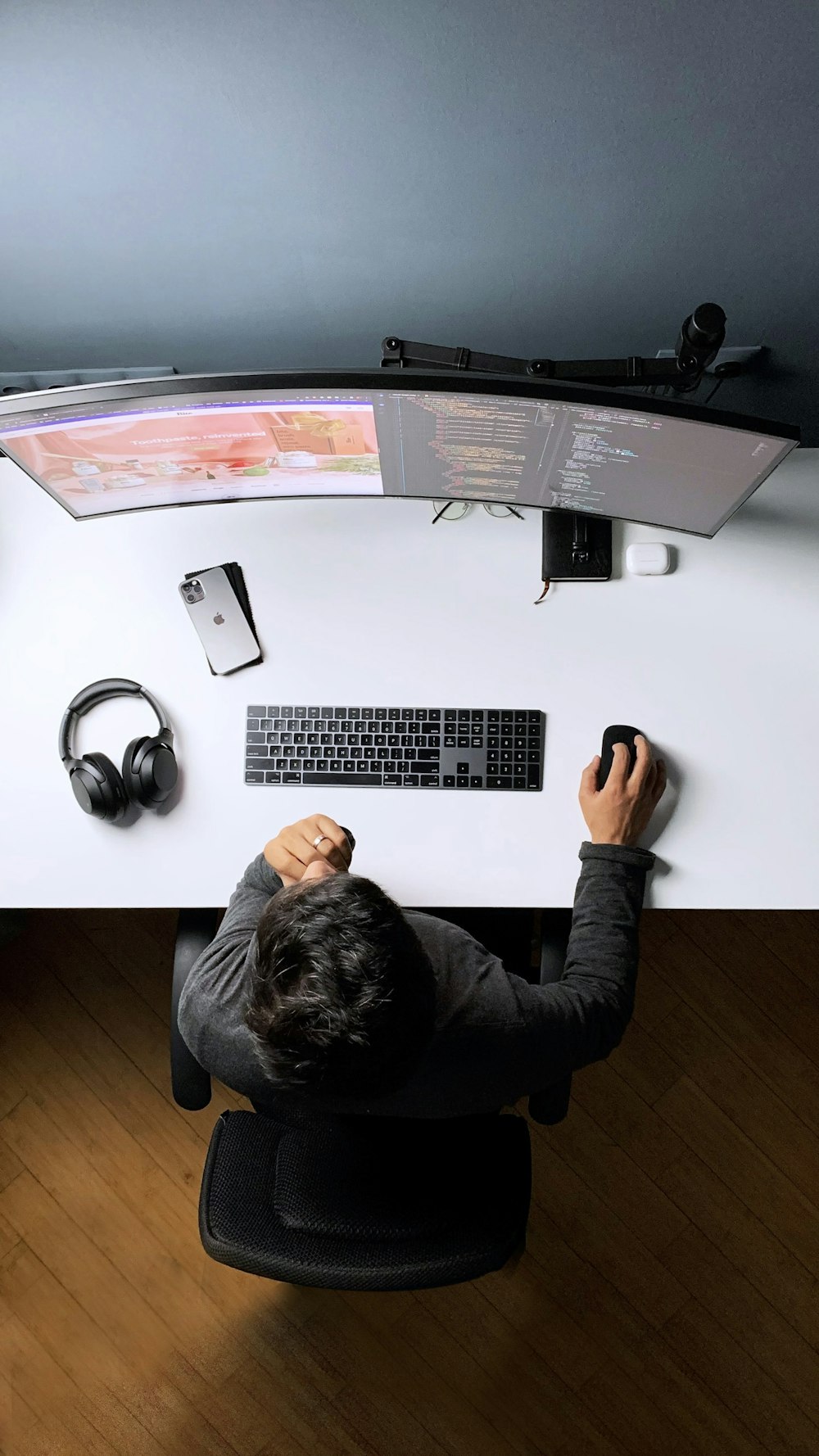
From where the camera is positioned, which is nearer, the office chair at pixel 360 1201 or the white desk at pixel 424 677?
the office chair at pixel 360 1201

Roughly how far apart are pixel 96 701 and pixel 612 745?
821 millimetres

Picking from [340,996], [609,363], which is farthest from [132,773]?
[609,363]

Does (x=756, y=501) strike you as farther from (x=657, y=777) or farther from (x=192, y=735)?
(x=192, y=735)

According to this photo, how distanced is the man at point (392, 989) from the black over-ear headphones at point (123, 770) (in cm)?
20

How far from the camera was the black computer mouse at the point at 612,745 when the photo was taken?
1397mm

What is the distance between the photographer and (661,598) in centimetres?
147

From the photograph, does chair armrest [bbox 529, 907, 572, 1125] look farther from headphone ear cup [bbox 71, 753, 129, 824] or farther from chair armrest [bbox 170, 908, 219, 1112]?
headphone ear cup [bbox 71, 753, 129, 824]

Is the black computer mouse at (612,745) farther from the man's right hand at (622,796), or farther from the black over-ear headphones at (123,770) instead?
the black over-ear headphones at (123,770)

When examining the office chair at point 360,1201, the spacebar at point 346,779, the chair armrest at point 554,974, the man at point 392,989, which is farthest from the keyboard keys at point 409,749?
the office chair at point 360,1201

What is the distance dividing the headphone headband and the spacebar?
24 cm

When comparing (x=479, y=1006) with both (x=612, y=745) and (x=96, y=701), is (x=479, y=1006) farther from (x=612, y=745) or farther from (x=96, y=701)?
(x=96, y=701)

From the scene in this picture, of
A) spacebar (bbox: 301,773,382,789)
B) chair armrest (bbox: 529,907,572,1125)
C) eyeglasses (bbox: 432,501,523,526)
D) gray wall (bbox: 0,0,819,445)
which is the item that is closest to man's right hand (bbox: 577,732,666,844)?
chair armrest (bbox: 529,907,572,1125)

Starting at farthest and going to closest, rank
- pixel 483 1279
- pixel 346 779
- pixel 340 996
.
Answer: pixel 483 1279
pixel 346 779
pixel 340 996

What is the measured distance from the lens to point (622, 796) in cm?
136
